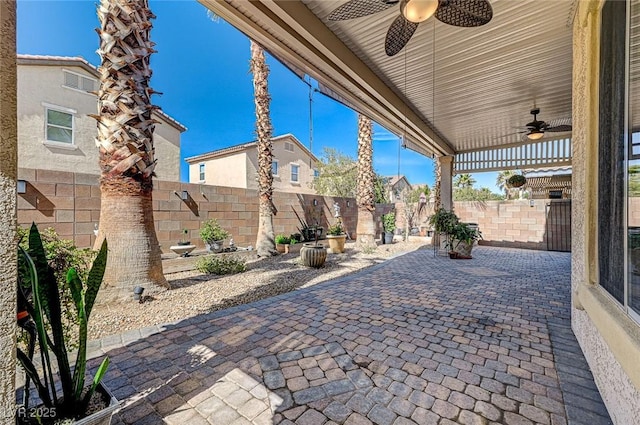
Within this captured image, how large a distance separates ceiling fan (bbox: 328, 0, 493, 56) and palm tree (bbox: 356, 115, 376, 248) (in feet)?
21.5

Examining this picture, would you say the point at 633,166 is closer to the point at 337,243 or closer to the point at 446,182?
the point at 337,243

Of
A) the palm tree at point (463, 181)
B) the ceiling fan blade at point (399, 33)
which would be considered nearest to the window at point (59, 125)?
the ceiling fan blade at point (399, 33)

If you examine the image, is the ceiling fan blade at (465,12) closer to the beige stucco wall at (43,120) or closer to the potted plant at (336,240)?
the potted plant at (336,240)

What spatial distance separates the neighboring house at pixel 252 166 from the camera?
51.6 ft

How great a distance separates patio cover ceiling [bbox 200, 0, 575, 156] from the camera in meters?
2.98

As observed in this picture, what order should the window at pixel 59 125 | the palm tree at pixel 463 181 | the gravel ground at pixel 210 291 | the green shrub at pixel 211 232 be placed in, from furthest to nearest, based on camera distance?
1. the palm tree at pixel 463 181
2. the window at pixel 59 125
3. the green shrub at pixel 211 232
4. the gravel ground at pixel 210 291

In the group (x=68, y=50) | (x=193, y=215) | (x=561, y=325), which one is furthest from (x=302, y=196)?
(x=68, y=50)

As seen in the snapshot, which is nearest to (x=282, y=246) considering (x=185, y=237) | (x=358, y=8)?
(x=185, y=237)

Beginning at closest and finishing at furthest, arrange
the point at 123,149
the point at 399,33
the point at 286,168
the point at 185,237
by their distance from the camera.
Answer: the point at 399,33 < the point at 123,149 < the point at 185,237 < the point at 286,168

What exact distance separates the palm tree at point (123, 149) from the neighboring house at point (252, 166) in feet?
35.1

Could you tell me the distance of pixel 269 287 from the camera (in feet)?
16.0

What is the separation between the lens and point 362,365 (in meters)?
2.36

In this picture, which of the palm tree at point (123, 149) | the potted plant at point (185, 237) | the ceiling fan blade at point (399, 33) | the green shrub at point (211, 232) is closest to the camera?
the ceiling fan blade at point (399, 33)

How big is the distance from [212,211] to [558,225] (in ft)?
36.5
